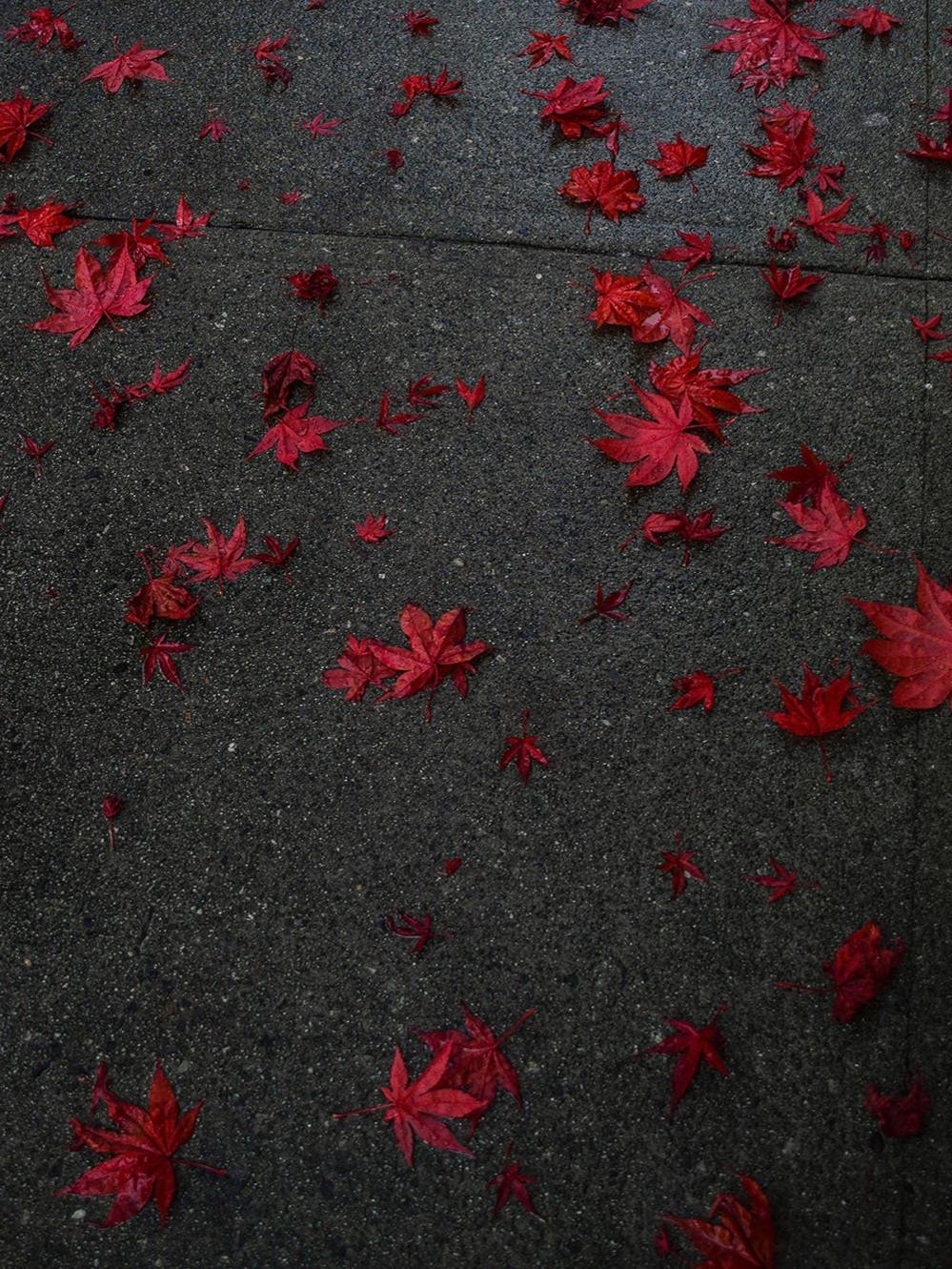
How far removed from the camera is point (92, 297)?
9.70ft

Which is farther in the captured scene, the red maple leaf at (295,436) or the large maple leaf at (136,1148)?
the red maple leaf at (295,436)

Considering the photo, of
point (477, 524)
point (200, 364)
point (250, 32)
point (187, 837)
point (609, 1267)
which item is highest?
point (250, 32)

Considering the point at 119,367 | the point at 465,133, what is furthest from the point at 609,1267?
the point at 465,133

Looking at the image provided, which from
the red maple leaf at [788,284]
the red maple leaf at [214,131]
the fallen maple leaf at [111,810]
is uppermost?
the red maple leaf at [214,131]

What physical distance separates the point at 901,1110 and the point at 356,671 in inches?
54.7

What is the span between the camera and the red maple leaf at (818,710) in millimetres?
2162

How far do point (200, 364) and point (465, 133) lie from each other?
1.21 metres

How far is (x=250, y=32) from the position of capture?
3578 millimetres

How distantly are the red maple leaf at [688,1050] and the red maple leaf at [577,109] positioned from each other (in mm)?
2658

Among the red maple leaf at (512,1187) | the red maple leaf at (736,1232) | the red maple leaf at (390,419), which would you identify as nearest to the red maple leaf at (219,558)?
the red maple leaf at (390,419)

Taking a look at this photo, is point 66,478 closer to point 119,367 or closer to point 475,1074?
point 119,367

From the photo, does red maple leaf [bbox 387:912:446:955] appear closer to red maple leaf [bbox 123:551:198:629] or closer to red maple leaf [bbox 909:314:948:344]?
red maple leaf [bbox 123:551:198:629]

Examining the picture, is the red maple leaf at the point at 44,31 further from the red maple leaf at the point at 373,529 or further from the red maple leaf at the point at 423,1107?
the red maple leaf at the point at 423,1107

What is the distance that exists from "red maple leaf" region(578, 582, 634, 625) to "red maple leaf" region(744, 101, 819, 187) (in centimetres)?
150
